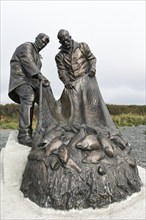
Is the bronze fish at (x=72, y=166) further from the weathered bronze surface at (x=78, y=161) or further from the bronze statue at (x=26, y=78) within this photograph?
the bronze statue at (x=26, y=78)

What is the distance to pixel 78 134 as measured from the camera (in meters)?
4.04

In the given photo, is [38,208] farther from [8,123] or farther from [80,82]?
[8,123]

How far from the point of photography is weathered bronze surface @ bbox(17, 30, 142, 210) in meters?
3.58

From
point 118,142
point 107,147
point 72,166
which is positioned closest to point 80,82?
point 118,142

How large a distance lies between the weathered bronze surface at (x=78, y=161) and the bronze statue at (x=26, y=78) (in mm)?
348

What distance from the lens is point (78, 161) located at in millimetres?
3717

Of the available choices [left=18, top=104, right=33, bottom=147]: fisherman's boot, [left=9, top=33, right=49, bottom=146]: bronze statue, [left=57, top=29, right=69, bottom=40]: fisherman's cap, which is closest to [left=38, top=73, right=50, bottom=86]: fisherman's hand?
[left=9, top=33, right=49, bottom=146]: bronze statue

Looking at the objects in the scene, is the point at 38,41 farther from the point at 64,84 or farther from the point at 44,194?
the point at 44,194

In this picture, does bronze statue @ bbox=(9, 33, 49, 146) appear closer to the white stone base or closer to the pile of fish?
the white stone base

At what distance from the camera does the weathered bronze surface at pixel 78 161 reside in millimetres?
3584

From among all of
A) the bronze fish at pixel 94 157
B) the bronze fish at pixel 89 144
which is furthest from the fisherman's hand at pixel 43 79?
the bronze fish at pixel 94 157

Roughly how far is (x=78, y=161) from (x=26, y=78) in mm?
1900

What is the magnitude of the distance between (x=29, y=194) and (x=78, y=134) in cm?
86

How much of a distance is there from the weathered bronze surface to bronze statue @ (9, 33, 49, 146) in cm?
35
